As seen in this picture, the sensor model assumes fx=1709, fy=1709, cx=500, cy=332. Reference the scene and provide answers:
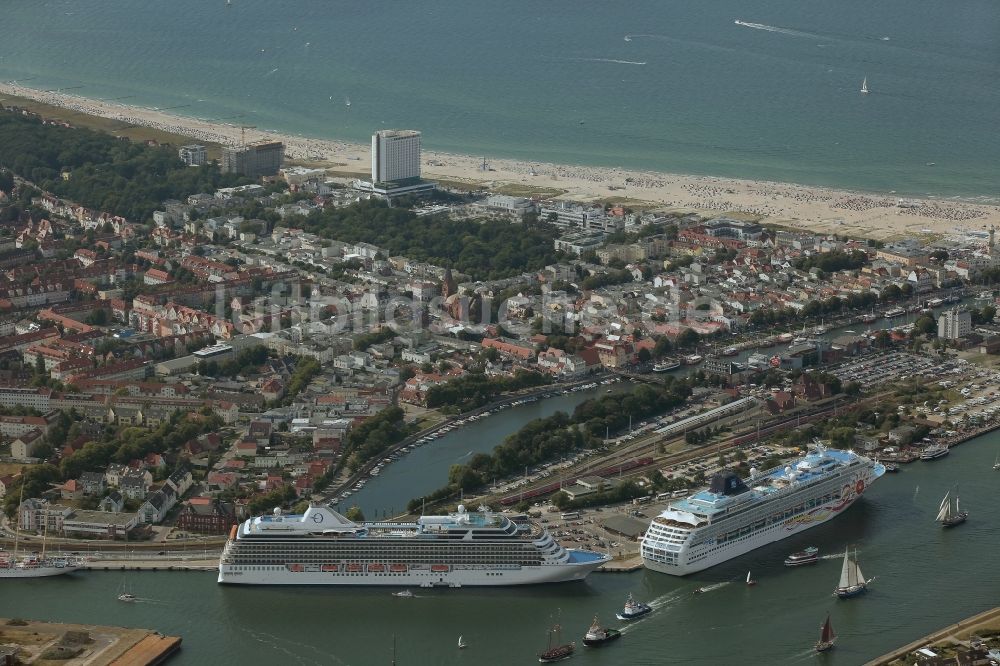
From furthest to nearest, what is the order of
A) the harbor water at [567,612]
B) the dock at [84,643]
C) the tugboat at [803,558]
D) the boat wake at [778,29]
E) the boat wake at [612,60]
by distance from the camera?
Result: the boat wake at [778,29] < the boat wake at [612,60] < the tugboat at [803,558] < the harbor water at [567,612] < the dock at [84,643]

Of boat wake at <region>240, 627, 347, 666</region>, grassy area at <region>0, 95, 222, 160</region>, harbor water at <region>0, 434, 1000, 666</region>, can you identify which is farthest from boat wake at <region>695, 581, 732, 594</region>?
grassy area at <region>0, 95, 222, 160</region>

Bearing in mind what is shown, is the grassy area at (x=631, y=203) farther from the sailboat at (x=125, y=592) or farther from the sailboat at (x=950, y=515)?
the sailboat at (x=125, y=592)

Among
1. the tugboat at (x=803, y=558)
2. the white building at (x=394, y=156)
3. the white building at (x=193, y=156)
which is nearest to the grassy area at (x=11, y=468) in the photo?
the tugboat at (x=803, y=558)

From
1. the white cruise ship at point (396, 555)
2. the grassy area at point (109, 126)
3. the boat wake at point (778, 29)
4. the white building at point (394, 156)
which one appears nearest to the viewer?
the white cruise ship at point (396, 555)

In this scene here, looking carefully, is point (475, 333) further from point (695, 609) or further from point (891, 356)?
point (695, 609)

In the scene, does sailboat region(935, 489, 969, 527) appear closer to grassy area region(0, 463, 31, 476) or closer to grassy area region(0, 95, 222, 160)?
grassy area region(0, 463, 31, 476)

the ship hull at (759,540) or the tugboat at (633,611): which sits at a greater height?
the ship hull at (759,540)
